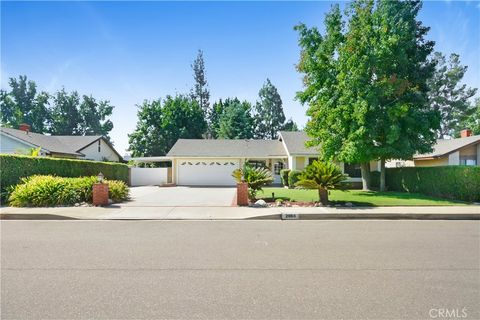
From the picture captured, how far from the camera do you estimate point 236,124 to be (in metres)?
45.1

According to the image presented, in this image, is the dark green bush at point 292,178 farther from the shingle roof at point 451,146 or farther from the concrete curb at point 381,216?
the concrete curb at point 381,216

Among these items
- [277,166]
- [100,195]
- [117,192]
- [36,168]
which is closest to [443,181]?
[277,166]

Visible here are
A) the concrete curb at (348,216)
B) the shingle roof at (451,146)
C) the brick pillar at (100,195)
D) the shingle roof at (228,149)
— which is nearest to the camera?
the concrete curb at (348,216)

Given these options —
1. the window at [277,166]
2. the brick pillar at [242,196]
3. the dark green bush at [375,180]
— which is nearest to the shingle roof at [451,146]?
the dark green bush at [375,180]

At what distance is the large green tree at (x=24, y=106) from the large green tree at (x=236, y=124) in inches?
1450

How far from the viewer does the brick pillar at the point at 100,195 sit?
12.8 metres

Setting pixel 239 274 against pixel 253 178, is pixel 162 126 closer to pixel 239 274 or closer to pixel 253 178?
pixel 253 178

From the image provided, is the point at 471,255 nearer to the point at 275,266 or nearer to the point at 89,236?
the point at 275,266

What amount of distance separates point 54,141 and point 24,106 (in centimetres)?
4003

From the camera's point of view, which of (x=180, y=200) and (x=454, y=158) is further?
(x=454, y=158)

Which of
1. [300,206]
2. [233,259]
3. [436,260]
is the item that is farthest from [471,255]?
[300,206]

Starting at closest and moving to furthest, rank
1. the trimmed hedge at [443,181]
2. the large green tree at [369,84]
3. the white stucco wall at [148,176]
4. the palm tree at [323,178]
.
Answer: the palm tree at [323,178] → the trimmed hedge at [443,181] → the large green tree at [369,84] → the white stucco wall at [148,176]

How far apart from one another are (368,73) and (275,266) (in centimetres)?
1528

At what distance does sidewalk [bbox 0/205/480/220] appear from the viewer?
34.1ft
